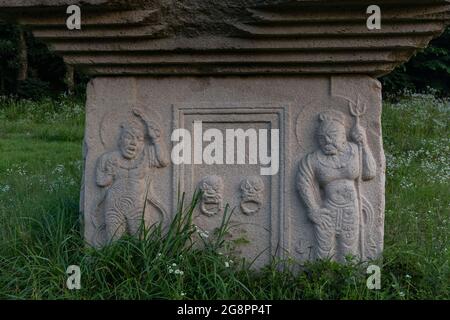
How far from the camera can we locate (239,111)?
3230mm

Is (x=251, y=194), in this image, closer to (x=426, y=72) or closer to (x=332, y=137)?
(x=332, y=137)

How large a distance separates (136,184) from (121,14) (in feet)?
3.22

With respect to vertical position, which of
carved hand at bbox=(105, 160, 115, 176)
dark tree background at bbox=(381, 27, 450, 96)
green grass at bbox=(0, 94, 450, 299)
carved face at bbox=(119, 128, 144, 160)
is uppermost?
dark tree background at bbox=(381, 27, 450, 96)

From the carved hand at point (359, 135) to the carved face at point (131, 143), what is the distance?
125 cm

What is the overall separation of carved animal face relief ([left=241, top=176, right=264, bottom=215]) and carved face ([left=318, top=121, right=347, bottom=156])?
435 mm

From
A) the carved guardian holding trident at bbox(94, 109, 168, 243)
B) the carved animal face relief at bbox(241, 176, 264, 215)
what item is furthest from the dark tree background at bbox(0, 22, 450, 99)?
the carved guardian holding trident at bbox(94, 109, 168, 243)

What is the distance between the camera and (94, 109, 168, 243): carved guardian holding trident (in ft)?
10.7

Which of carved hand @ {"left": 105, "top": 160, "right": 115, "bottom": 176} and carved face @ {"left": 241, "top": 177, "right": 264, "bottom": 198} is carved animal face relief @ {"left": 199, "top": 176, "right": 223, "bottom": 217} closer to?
carved face @ {"left": 241, "top": 177, "right": 264, "bottom": 198}

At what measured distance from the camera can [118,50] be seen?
3.13 metres

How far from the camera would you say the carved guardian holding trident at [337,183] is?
3139 millimetres
